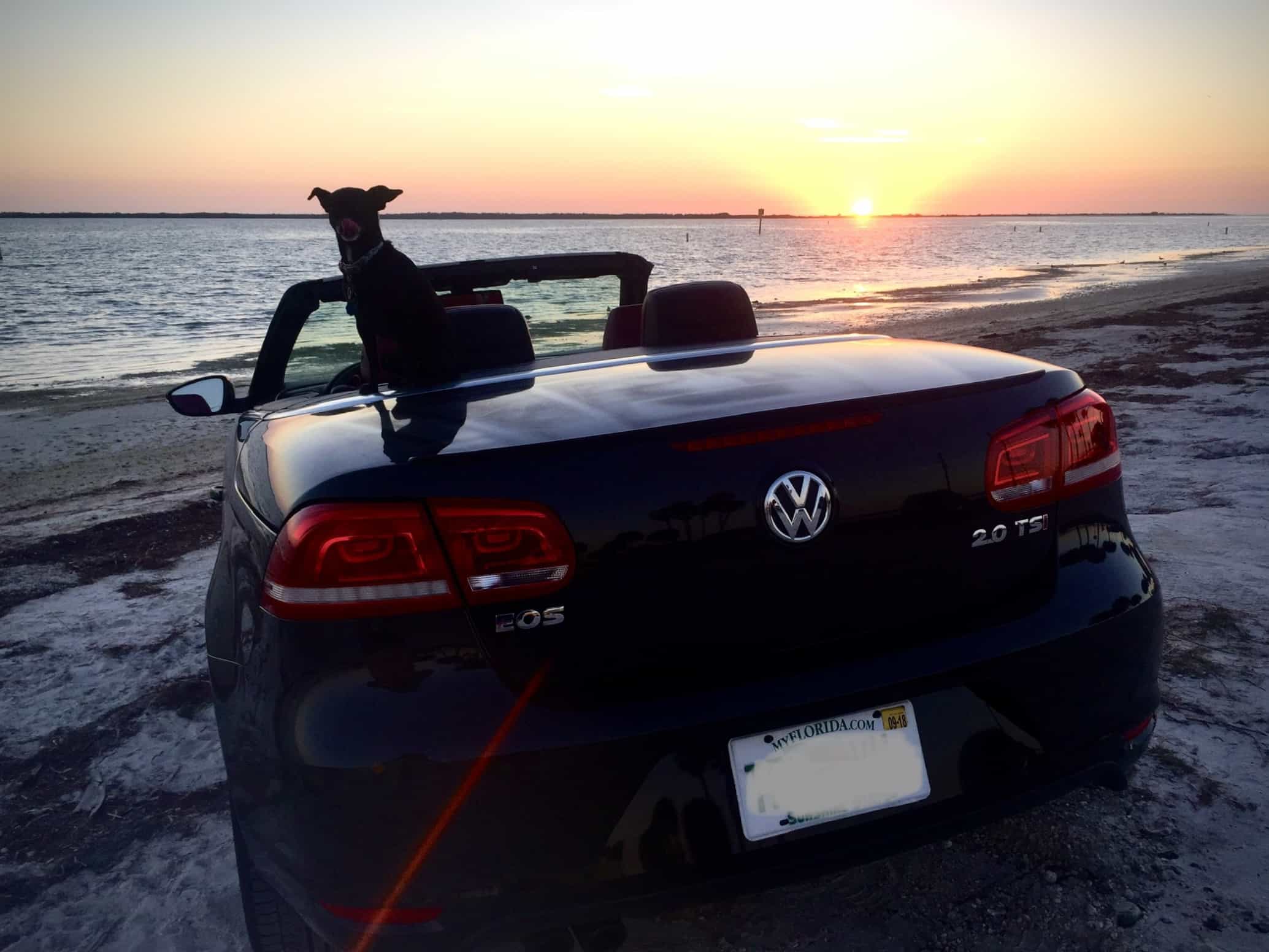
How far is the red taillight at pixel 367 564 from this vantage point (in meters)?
1.42

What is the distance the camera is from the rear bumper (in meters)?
1.40

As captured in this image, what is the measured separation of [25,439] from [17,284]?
41.9 metres

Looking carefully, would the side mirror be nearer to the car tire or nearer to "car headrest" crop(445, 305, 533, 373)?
"car headrest" crop(445, 305, 533, 373)

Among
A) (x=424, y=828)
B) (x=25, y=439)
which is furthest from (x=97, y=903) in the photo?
(x=25, y=439)

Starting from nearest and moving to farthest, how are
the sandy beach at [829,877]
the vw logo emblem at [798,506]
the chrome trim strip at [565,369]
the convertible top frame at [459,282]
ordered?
1. the vw logo emblem at [798,506]
2. the sandy beach at [829,877]
3. the chrome trim strip at [565,369]
4. the convertible top frame at [459,282]

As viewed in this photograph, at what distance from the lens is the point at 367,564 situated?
143 cm


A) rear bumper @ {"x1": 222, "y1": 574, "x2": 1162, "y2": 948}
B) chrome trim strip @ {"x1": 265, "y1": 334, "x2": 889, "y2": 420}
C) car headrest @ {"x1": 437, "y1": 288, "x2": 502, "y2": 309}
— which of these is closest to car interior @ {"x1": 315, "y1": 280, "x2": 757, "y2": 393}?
chrome trim strip @ {"x1": 265, "y1": 334, "x2": 889, "y2": 420}

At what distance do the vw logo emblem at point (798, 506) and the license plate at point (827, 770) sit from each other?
316 millimetres

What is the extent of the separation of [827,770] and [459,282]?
2.94 metres

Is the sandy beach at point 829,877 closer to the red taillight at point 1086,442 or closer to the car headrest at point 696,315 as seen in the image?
the red taillight at point 1086,442

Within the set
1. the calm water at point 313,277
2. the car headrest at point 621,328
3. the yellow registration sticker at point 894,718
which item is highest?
the car headrest at point 621,328

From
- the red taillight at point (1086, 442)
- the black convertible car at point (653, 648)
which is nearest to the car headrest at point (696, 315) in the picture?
the black convertible car at point (653, 648)

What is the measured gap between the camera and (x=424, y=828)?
55.1 inches

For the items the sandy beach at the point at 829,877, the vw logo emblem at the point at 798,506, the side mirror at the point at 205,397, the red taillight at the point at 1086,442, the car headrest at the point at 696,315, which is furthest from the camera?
the side mirror at the point at 205,397
